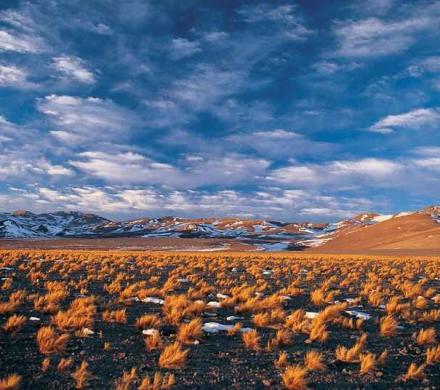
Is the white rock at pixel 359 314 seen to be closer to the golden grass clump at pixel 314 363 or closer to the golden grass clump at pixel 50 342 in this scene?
the golden grass clump at pixel 314 363

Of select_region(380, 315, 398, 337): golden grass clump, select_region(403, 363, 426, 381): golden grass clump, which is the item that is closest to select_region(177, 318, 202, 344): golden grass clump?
select_region(403, 363, 426, 381): golden grass clump

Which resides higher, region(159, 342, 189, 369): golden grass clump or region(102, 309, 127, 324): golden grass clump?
region(102, 309, 127, 324): golden grass clump

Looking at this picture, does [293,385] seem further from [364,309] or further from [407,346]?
[364,309]

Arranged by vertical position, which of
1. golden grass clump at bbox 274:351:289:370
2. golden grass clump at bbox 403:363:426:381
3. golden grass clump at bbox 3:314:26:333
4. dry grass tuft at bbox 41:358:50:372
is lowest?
golden grass clump at bbox 403:363:426:381

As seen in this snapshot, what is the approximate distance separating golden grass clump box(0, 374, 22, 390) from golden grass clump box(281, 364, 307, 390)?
13.5ft

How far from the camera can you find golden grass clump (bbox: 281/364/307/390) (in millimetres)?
6926

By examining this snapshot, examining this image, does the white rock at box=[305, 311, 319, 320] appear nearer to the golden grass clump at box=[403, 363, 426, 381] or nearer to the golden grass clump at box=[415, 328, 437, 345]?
the golden grass clump at box=[415, 328, 437, 345]

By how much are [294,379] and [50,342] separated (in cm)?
464

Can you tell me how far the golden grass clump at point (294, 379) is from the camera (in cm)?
693

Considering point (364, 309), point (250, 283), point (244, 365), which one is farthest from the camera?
point (250, 283)

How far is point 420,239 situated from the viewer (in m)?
91.3

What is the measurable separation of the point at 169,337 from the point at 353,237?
131 metres

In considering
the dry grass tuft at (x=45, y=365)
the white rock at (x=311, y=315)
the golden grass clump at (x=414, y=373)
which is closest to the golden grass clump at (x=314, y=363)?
the golden grass clump at (x=414, y=373)

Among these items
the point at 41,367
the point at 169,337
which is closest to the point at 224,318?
the point at 169,337
